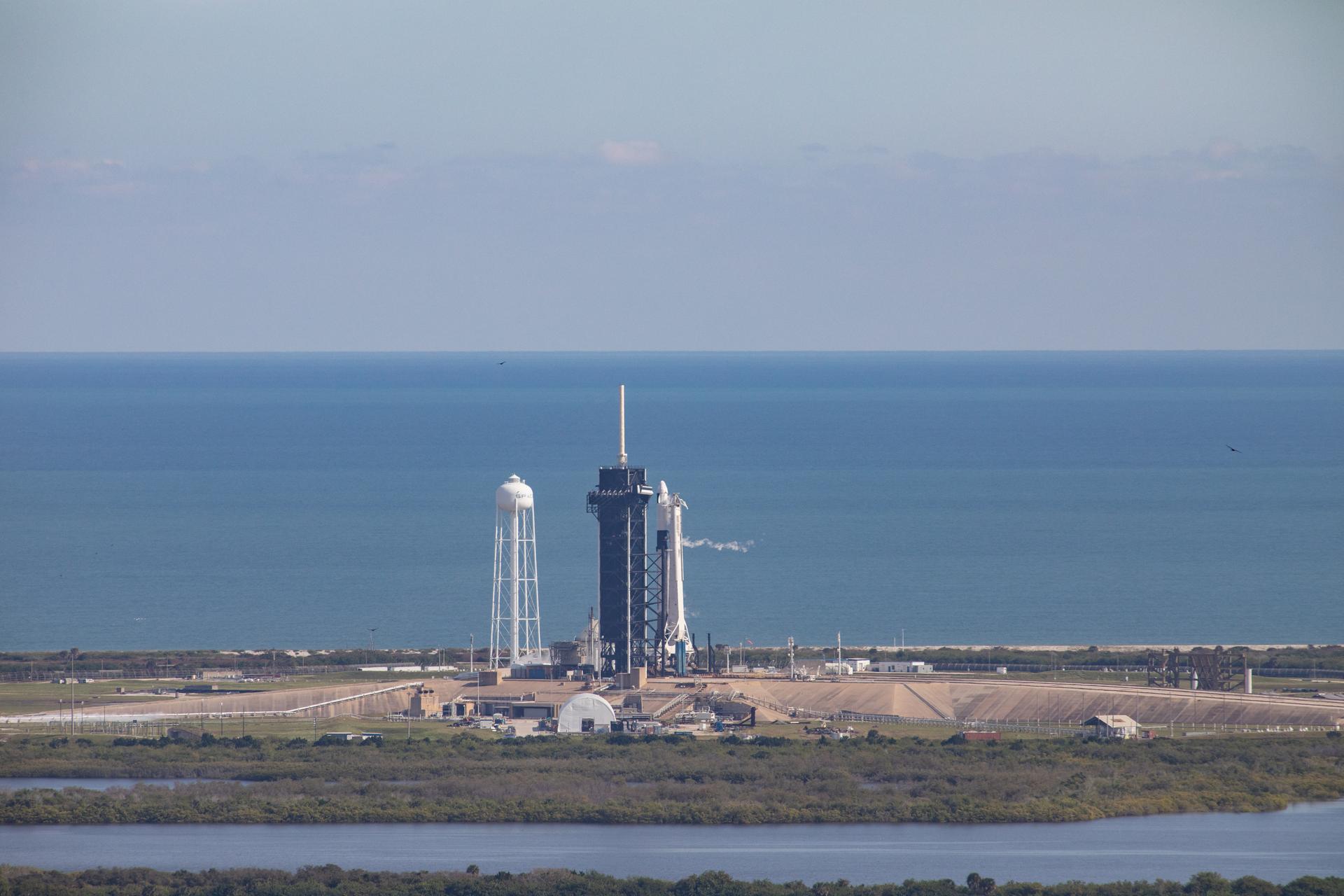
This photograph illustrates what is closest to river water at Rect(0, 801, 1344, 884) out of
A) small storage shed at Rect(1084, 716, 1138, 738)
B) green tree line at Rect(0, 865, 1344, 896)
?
green tree line at Rect(0, 865, 1344, 896)

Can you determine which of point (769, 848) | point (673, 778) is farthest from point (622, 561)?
point (769, 848)

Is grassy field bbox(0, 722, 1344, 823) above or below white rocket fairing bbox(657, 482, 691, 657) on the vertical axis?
below

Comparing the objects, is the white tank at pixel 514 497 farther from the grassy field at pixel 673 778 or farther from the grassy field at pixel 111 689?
the grassy field at pixel 673 778

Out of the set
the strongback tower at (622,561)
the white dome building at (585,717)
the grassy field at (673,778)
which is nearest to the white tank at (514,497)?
the strongback tower at (622,561)

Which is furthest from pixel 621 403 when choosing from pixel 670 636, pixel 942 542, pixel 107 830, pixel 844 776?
pixel 942 542

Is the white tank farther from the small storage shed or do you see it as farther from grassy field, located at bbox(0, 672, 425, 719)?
the small storage shed

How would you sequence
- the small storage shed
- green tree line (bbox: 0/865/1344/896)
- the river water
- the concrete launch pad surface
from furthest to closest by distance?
1. the concrete launch pad surface
2. the small storage shed
3. the river water
4. green tree line (bbox: 0/865/1344/896)
